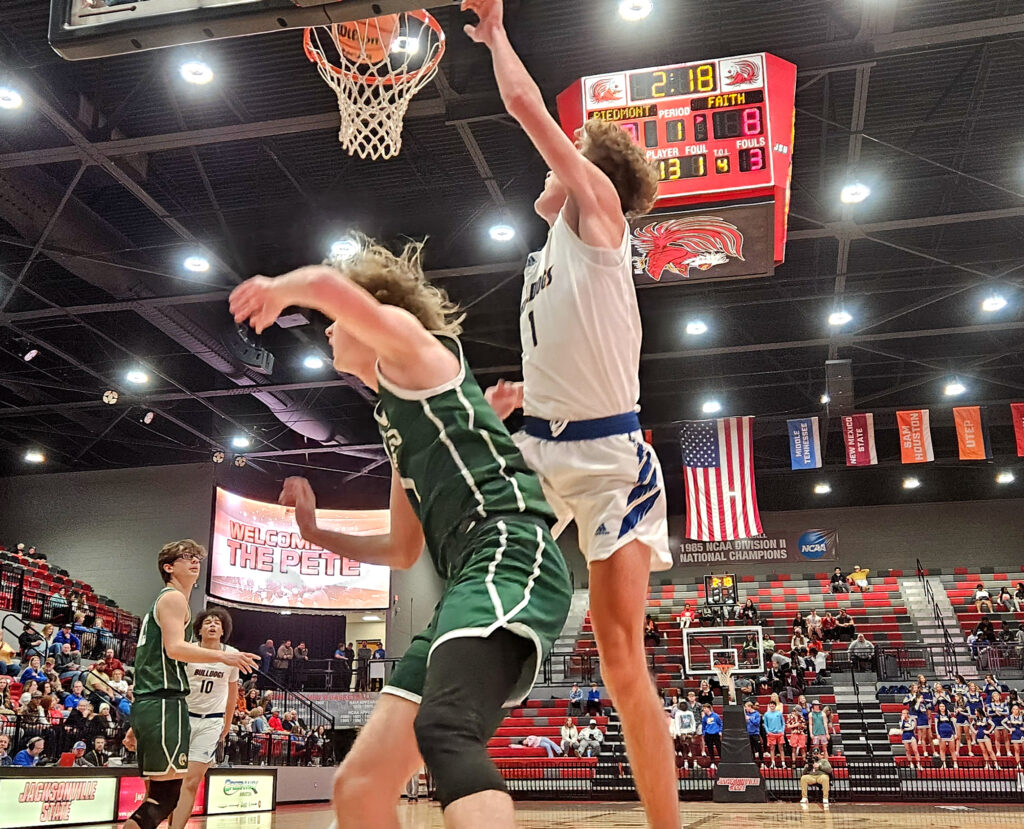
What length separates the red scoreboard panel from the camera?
788 centimetres

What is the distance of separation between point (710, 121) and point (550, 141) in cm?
554

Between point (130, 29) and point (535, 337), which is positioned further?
point (130, 29)

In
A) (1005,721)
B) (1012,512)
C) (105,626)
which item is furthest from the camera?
(1012,512)

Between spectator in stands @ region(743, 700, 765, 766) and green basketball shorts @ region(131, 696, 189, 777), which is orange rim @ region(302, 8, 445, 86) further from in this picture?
spectator in stands @ region(743, 700, 765, 766)

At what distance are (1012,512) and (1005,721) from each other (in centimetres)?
1222

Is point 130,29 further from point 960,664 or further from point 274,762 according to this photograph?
point 960,664

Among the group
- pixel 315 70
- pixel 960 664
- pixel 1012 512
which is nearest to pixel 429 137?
pixel 315 70

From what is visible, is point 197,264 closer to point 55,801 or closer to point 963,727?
point 55,801

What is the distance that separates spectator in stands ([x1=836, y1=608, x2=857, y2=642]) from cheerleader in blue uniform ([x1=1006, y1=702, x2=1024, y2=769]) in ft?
18.6

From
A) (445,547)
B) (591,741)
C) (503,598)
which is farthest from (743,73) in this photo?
(591,741)

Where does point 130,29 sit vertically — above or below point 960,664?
above

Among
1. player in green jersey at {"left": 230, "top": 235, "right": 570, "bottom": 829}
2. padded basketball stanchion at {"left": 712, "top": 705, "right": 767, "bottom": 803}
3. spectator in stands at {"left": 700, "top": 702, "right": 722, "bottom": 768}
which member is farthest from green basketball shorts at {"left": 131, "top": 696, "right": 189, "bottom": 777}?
spectator in stands at {"left": 700, "top": 702, "right": 722, "bottom": 768}

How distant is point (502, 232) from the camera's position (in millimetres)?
13273

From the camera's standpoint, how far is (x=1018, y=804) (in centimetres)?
1426
